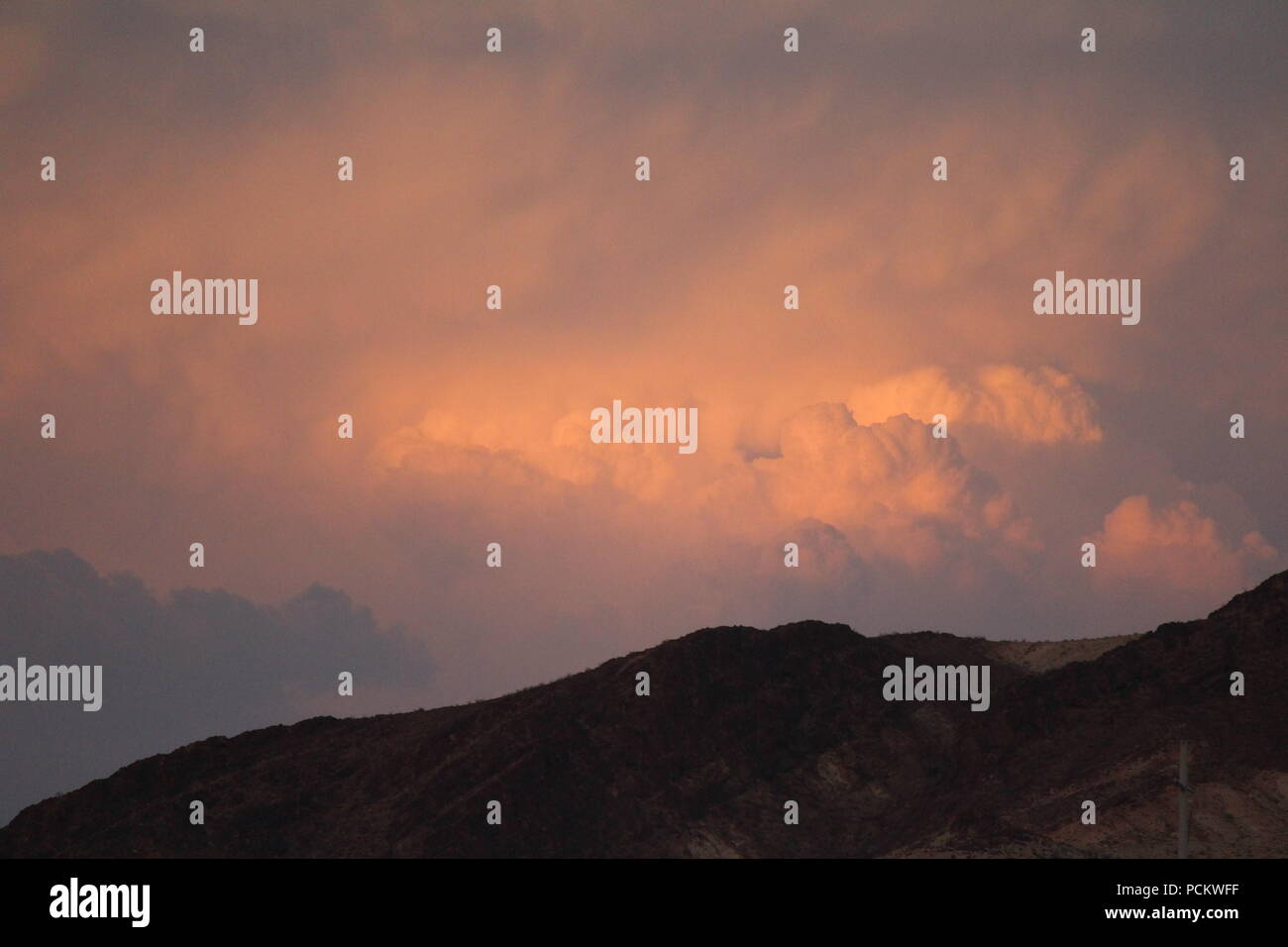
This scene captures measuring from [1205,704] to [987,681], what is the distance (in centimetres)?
1573

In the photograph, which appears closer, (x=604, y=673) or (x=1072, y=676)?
(x=1072, y=676)

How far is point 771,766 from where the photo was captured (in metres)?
74.3

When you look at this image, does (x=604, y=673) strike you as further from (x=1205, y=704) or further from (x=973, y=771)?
(x=1205, y=704)

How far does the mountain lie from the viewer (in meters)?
62.8

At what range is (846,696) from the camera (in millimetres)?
78938

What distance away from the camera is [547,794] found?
70375mm

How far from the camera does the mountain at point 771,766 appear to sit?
6275 centimetres

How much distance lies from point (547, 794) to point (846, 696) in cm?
1832
